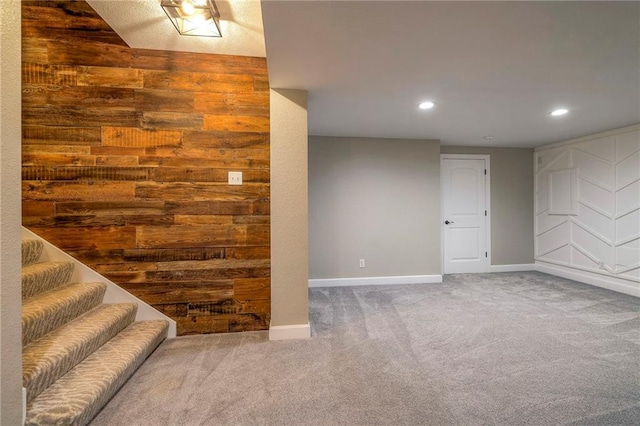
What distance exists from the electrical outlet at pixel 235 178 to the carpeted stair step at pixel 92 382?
1.45m

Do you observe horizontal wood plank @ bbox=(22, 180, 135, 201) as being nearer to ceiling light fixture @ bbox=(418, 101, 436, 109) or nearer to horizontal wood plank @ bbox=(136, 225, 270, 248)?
horizontal wood plank @ bbox=(136, 225, 270, 248)

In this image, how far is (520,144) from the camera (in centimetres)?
457

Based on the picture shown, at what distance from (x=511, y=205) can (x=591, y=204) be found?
1019mm

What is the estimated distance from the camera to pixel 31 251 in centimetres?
210

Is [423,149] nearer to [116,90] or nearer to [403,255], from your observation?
[403,255]

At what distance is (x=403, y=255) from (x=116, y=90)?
4.02m

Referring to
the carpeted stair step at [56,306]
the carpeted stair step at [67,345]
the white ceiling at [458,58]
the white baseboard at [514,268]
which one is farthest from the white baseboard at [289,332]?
the white baseboard at [514,268]

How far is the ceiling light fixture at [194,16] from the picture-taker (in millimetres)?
1791

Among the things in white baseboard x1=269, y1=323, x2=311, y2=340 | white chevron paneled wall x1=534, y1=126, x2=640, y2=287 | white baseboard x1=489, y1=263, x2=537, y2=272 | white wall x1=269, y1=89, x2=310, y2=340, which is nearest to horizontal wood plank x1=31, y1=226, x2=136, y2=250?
white wall x1=269, y1=89, x2=310, y2=340

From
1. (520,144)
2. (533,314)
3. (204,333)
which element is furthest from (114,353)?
(520,144)

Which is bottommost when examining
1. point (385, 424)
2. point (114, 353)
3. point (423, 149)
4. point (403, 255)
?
point (385, 424)

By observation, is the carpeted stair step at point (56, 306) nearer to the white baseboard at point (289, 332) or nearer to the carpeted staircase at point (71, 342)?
the carpeted staircase at point (71, 342)

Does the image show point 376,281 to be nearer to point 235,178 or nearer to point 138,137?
point 235,178

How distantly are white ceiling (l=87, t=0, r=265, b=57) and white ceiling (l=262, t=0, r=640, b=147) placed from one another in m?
0.41
